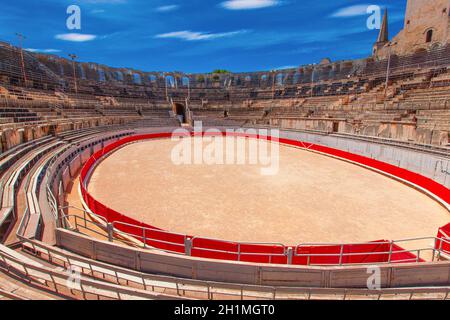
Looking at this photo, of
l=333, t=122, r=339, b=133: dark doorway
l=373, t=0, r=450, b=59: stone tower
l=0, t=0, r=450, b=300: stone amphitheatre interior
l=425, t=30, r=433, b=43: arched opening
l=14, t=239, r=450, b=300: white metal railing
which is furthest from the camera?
l=425, t=30, r=433, b=43: arched opening

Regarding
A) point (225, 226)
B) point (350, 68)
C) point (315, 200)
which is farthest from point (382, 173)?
point (350, 68)

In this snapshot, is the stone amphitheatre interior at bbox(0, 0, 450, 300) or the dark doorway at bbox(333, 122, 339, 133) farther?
the dark doorway at bbox(333, 122, 339, 133)

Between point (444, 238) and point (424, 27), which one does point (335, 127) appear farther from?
point (444, 238)

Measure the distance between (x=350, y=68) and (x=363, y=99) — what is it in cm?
1772

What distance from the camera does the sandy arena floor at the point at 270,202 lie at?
909 centimetres

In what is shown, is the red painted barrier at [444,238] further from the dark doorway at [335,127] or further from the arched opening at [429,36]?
the arched opening at [429,36]

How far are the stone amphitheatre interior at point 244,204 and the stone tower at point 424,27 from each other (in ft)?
0.51

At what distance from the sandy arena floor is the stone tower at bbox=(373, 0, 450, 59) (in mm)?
30061

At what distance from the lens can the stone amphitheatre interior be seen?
545 centimetres

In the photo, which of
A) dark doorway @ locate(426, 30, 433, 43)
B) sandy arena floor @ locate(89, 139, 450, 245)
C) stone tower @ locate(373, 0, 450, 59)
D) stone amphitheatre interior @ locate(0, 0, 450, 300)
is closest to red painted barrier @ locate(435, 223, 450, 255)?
stone amphitheatre interior @ locate(0, 0, 450, 300)

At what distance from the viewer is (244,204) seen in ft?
37.6

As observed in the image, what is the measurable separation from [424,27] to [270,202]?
135 feet

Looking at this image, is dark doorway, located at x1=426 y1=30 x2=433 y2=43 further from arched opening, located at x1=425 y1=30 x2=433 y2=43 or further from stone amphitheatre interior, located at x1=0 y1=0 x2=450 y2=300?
stone amphitheatre interior, located at x1=0 y1=0 x2=450 y2=300

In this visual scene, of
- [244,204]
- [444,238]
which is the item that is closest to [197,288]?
[244,204]
